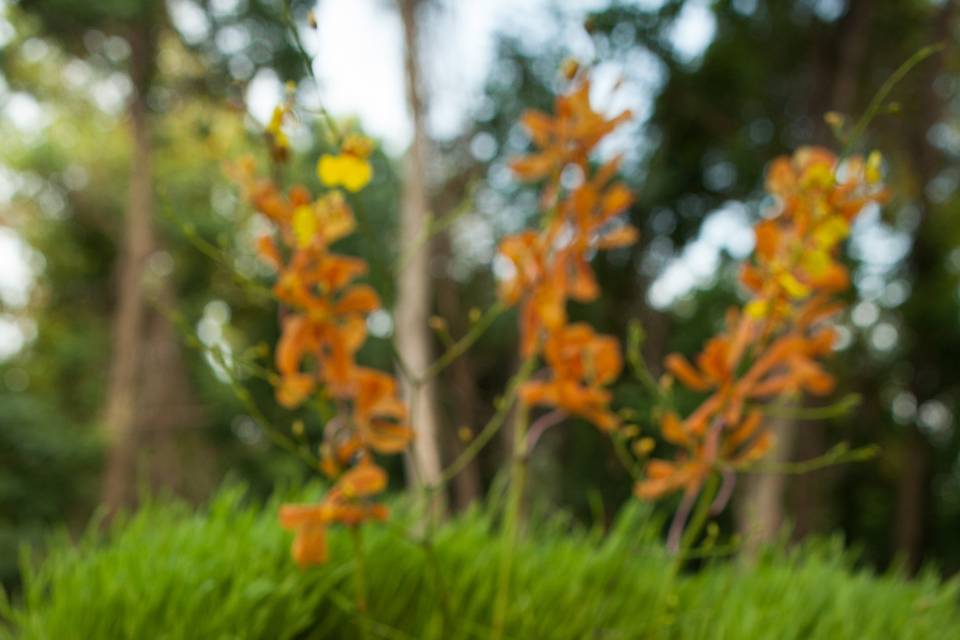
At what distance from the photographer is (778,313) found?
2.81 ft

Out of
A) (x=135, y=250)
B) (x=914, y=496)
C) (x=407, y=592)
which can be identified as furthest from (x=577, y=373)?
(x=914, y=496)

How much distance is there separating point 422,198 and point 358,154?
391 cm

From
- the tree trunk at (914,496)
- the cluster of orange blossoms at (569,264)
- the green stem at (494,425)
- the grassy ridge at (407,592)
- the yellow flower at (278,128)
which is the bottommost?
the tree trunk at (914,496)

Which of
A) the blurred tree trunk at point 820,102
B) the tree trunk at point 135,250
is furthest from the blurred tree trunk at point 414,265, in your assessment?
A: the tree trunk at point 135,250

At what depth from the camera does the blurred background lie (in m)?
5.23

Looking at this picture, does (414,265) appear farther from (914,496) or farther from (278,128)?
(914,496)

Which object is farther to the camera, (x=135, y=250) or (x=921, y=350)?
(x=921, y=350)

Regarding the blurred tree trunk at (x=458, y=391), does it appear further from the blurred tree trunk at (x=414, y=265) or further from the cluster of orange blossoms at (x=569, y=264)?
the cluster of orange blossoms at (x=569, y=264)

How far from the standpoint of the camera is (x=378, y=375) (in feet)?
2.72

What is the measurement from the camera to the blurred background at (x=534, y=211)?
17.2 feet

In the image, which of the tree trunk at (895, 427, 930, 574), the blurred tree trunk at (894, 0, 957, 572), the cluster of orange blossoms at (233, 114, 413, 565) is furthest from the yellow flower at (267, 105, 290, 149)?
the tree trunk at (895, 427, 930, 574)

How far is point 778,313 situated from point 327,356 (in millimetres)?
426

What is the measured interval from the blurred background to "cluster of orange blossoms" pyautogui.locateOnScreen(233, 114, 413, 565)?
3.56m

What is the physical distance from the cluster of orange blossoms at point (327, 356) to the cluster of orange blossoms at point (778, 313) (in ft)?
0.98
